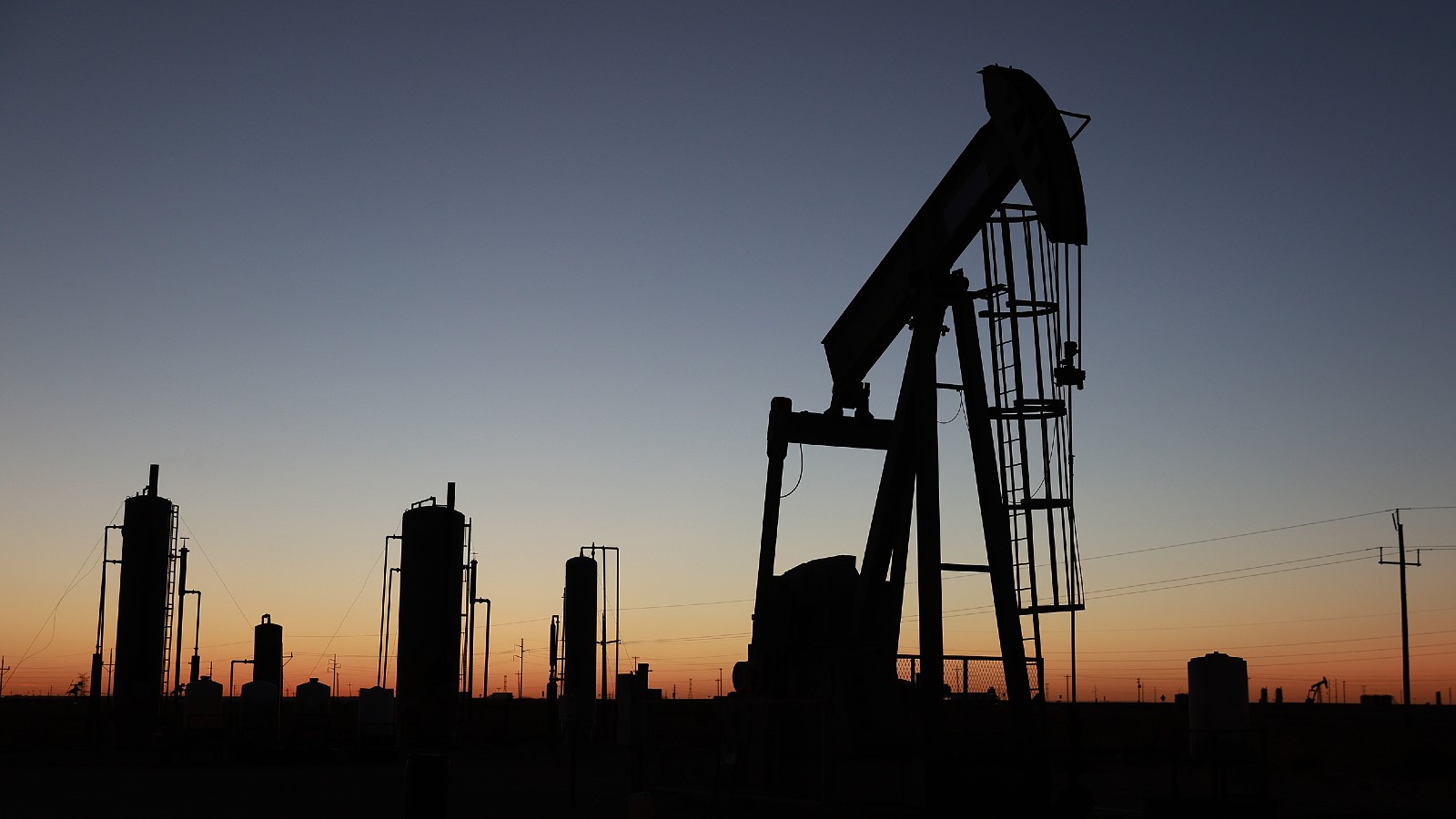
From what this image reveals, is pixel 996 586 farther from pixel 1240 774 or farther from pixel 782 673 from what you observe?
pixel 1240 774

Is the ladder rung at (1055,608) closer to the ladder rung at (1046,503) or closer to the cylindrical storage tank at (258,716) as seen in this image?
the ladder rung at (1046,503)

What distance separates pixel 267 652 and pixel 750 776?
26911 millimetres

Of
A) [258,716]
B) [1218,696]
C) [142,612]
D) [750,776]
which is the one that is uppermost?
[142,612]

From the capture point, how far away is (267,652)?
1433 inches

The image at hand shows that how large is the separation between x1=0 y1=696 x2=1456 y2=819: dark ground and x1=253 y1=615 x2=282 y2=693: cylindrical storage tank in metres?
1.63

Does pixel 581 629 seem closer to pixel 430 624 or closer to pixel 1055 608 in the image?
pixel 430 624

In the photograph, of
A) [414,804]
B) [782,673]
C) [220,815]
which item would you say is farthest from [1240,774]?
[220,815]

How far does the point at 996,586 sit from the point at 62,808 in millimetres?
12502

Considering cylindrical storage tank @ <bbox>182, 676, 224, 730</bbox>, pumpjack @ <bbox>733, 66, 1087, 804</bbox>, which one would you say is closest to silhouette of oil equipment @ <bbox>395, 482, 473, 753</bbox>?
cylindrical storage tank @ <bbox>182, 676, 224, 730</bbox>

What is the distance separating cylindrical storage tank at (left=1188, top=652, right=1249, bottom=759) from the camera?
11.8 meters

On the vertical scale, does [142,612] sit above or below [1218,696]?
above

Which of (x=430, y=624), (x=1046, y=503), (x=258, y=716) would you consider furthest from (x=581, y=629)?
(x=1046, y=503)

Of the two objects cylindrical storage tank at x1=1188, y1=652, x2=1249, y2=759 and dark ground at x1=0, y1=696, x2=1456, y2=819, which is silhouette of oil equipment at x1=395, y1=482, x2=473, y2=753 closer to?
dark ground at x1=0, y1=696, x2=1456, y2=819

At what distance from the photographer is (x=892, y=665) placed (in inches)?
512
